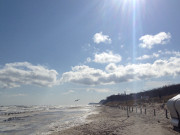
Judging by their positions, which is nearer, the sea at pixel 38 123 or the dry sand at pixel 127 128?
the dry sand at pixel 127 128

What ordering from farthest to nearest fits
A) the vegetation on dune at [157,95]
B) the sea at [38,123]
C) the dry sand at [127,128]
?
the vegetation on dune at [157,95], the sea at [38,123], the dry sand at [127,128]

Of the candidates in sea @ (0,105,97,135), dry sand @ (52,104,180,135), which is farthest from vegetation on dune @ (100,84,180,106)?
dry sand @ (52,104,180,135)

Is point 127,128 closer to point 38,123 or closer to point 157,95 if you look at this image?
point 38,123

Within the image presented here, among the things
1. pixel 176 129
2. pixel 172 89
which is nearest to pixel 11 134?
pixel 176 129

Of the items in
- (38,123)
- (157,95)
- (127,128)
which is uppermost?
(157,95)

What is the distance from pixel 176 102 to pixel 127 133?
16.1ft

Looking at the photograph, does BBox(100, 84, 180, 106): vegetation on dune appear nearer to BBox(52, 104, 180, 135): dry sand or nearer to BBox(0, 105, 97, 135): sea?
BBox(0, 105, 97, 135): sea

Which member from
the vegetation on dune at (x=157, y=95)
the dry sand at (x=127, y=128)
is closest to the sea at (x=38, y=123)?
the dry sand at (x=127, y=128)

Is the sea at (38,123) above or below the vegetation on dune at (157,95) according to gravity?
below

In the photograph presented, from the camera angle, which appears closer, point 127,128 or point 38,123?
point 127,128

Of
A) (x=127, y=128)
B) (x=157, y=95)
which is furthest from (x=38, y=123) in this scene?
(x=157, y=95)

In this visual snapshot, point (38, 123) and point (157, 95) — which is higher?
point (157, 95)

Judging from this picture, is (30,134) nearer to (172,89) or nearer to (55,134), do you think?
(55,134)

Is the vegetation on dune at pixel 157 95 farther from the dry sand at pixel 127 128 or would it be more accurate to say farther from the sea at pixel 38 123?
the dry sand at pixel 127 128
